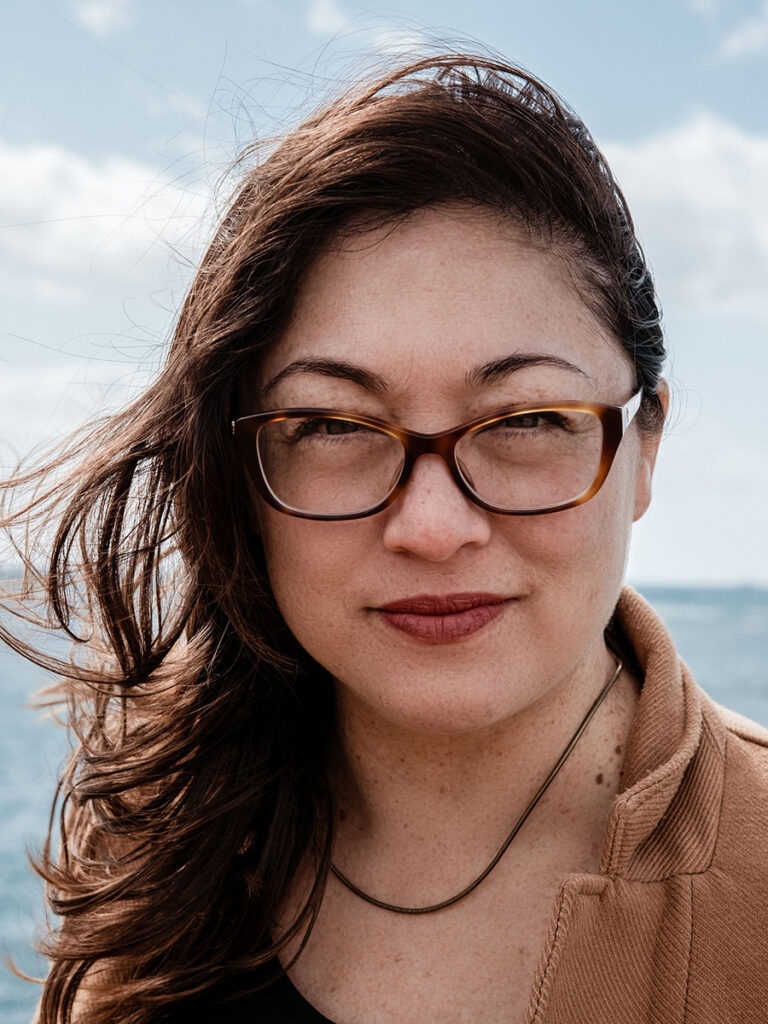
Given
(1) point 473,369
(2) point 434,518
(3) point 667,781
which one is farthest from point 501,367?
(3) point 667,781

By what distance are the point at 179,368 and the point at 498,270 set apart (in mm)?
606

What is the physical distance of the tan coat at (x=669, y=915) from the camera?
5.06 feet

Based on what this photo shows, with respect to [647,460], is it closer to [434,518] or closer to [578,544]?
[578,544]

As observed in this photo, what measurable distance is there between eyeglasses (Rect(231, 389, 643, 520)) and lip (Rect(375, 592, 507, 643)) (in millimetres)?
148

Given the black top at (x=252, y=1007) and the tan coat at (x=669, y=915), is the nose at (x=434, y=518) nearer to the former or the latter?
the tan coat at (x=669, y=915)

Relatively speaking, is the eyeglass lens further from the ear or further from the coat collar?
the coat collar

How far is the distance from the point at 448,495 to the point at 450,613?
19cm

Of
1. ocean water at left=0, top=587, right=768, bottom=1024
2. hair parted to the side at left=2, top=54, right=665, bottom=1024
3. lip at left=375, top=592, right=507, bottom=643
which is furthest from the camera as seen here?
ocean water at left=0, top=587, right=768, bottom=1024

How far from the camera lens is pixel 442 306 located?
161 centimetres

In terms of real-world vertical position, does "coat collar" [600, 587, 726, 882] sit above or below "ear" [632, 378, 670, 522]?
below

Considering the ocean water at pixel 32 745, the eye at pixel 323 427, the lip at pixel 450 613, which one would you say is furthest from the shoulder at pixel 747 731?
the ocean water at pixel 32 745

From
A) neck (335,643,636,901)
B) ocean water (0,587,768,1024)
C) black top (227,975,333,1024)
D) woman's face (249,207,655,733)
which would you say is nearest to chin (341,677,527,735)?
woman's face (249,207,655,733)

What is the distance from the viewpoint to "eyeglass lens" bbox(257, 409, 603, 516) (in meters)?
1.63

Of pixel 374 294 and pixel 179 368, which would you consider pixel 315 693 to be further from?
pixel 374 294
